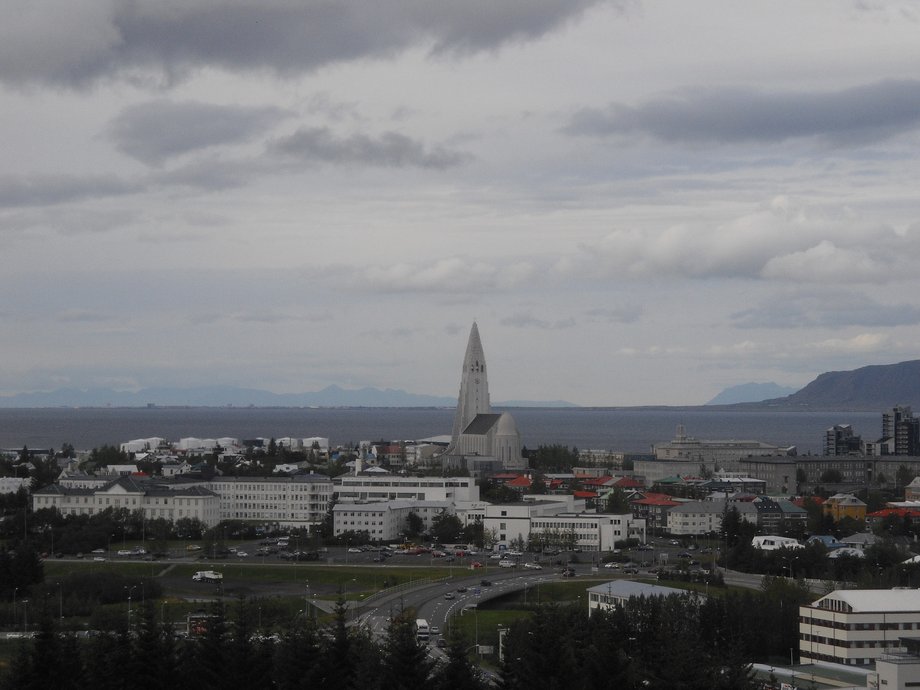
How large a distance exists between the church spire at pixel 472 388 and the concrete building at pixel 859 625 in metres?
84.1

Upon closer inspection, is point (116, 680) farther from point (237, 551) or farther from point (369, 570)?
point (237, 551)

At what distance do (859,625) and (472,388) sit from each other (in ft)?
285

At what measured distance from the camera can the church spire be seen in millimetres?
127062

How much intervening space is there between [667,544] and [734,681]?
43.0 m

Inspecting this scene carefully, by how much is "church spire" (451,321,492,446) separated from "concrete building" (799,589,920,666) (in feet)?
276

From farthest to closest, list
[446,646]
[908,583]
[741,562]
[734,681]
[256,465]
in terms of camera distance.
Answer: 1. [256,465]
2. [741,562]
3. [908,583]
4. [446,646]
5. [734,681]

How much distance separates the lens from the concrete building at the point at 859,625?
137 ft

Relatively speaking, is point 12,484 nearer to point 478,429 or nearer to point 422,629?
point 478,429

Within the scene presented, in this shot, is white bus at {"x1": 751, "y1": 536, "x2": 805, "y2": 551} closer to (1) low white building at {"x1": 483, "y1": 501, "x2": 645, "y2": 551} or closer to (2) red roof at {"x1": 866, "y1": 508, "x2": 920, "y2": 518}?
(1) low white building at {"x1": 483, "y1": 501, "x2": 645, "y2": 551}

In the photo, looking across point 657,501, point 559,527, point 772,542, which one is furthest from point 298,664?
point 657,501

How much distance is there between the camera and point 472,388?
128 meters

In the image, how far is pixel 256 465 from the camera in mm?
107250

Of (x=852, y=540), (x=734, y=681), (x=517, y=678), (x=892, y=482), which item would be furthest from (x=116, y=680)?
(x=892, y=482)

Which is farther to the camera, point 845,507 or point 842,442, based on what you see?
point 842,442
